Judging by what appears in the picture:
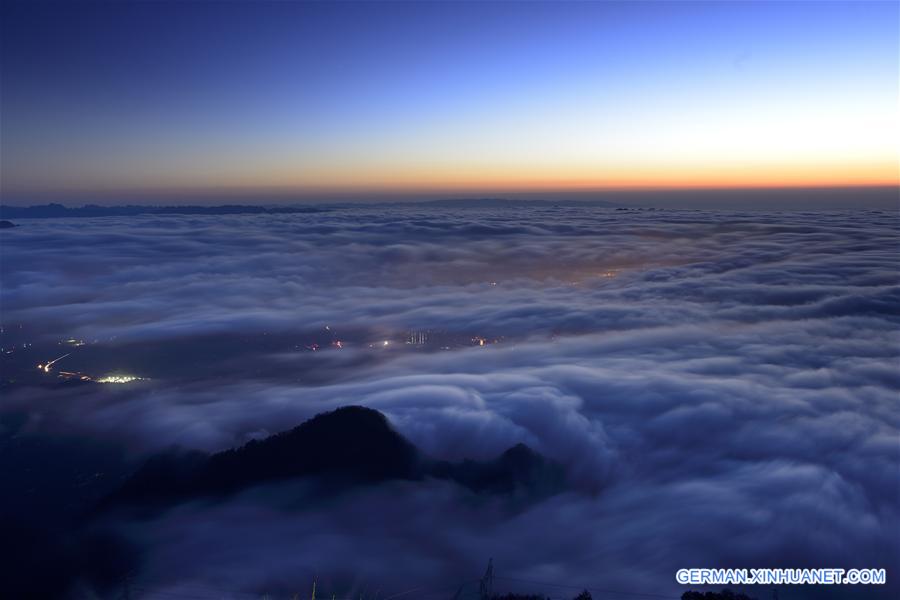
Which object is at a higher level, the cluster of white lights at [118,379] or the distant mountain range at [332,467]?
the cluster of white lights at [118,379]

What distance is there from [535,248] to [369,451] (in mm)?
109653

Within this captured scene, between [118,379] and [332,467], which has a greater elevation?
[118,379]

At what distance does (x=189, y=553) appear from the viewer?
80.1 ft

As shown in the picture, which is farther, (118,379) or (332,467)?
(118,379)

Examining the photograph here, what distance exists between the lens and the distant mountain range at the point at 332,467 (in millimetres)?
31000

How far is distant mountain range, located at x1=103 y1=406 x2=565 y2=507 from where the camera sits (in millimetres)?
31000

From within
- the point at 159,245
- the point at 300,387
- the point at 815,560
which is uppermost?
the point at 159,245

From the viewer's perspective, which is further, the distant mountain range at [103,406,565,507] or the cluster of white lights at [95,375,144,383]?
the cluster of white lights at [95,375,144,383]

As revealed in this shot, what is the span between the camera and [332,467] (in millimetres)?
35406

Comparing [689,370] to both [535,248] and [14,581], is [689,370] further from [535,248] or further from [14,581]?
[535,248]

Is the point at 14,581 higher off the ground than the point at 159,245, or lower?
lower

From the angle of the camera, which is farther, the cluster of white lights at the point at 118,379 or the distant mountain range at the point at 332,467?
the cluster of white lights at the point at 118,379

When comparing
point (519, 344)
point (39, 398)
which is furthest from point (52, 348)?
point (519, 344)

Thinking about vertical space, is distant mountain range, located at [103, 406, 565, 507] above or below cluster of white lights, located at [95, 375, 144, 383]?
below
